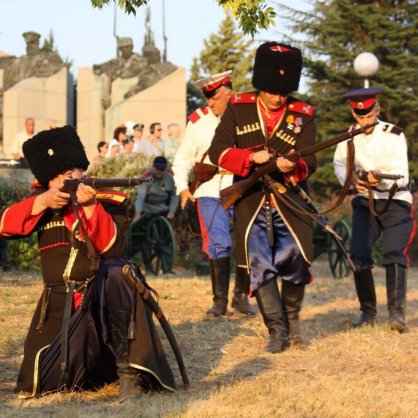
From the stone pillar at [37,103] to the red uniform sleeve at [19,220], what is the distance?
17556mm

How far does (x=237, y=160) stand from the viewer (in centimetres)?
775

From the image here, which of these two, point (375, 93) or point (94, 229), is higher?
point (375, 93)

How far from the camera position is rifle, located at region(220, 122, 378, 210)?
7547mm

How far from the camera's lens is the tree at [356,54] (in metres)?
26.9

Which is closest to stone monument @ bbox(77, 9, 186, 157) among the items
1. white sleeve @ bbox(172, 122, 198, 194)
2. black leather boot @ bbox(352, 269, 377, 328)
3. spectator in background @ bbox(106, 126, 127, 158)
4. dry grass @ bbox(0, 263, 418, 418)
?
spectator in background @ bbox(106, 126, 127, 158)

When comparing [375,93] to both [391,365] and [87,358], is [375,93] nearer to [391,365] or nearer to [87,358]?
[391,365]

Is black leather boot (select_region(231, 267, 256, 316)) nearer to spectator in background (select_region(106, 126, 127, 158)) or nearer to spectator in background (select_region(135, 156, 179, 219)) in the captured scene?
spectator in background (select_region(135, 156, 179, 219))

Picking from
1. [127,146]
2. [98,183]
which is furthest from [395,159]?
[127,146]

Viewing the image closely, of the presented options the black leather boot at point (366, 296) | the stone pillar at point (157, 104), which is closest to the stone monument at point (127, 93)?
the stone pillar at point (157, 104)

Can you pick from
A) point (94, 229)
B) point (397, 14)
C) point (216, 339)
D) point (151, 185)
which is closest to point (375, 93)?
point (216, 339)

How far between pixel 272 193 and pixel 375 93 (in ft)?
5.55

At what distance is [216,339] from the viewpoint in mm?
8523

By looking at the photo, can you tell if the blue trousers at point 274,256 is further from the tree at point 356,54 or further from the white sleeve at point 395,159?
the tree at point 356,54

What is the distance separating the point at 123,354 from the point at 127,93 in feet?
62.7
